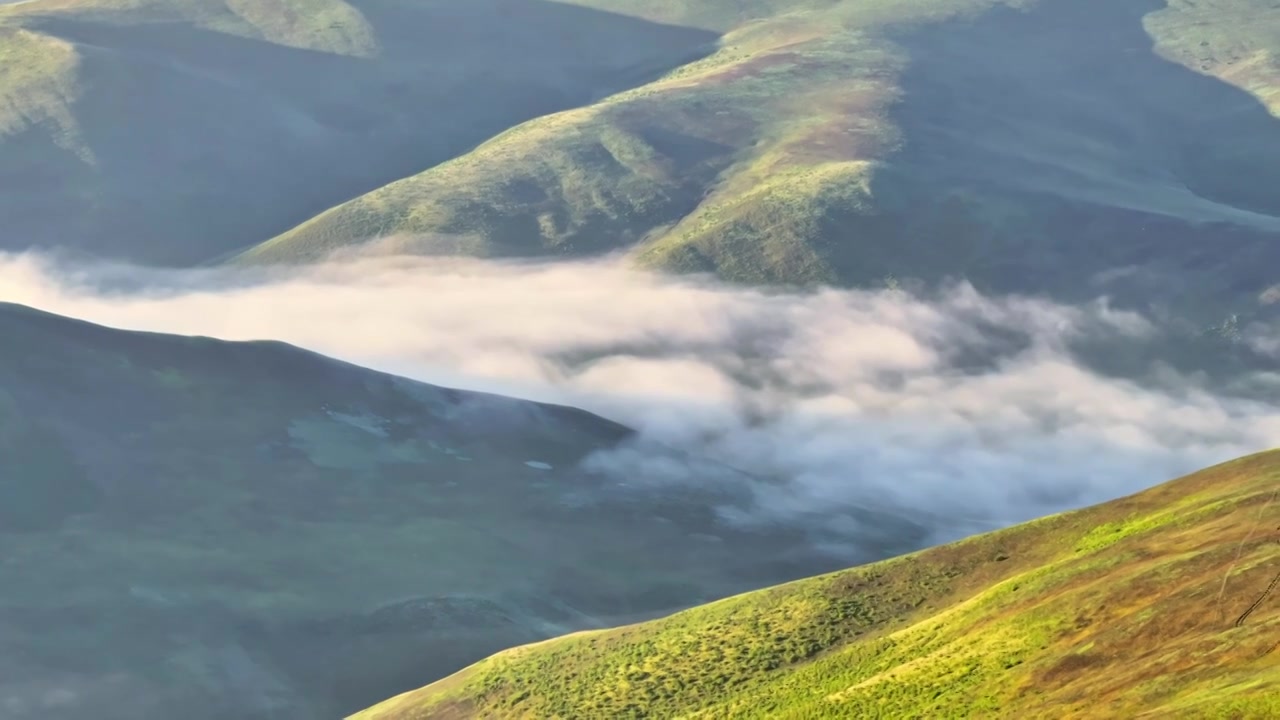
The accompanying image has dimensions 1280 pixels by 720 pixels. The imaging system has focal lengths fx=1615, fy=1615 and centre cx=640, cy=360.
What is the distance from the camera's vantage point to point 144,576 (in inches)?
6801

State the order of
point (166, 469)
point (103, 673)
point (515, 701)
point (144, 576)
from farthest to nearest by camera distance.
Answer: point (166, 469)
point (144, 576)
point (103, 673)
point (515, 701)

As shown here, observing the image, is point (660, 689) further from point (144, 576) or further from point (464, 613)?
point (144, 576)

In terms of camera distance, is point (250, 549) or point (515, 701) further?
A: point (250, 549)

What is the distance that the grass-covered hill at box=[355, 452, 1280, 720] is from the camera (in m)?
75.4

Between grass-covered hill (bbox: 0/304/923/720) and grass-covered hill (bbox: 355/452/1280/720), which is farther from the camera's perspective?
grass-covered hill (bbox: 0/304/923/720)

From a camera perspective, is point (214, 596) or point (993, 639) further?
point (214, 596)

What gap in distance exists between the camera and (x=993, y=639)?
90.8 metres

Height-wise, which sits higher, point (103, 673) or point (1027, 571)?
point (1027, 571)

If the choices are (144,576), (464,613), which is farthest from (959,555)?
(144,576)

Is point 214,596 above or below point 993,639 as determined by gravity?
below

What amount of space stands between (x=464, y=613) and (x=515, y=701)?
216 feet

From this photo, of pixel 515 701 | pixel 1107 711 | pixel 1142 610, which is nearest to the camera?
pixel 1107 711

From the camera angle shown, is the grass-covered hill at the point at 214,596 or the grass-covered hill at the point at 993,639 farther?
the grass-covered hill at the point at 214,596

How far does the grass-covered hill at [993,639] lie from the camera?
7538 cm
